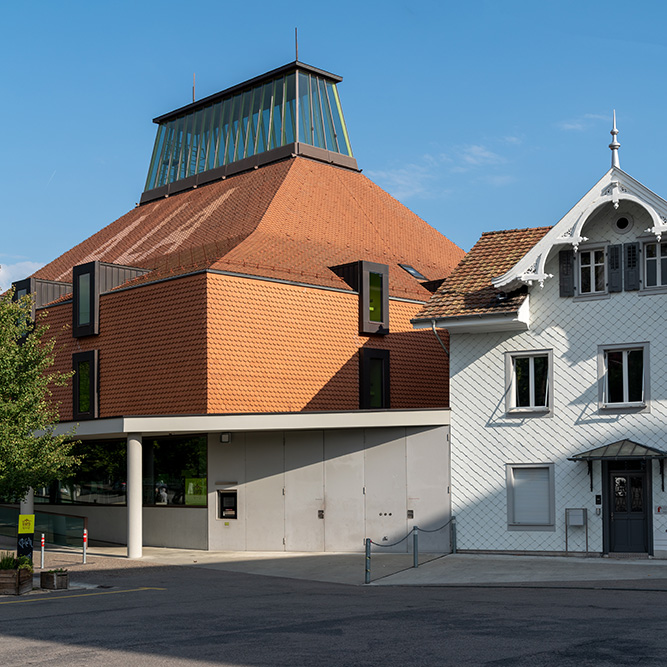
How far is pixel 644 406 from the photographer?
80.6 ft

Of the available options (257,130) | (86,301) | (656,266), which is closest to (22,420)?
(86,301)

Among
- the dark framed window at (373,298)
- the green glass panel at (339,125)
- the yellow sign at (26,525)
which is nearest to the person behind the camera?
the yellow sign at (26,525)

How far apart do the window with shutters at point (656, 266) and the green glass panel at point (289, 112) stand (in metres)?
27.0

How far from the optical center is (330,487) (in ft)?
93.3

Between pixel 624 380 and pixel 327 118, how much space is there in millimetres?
30531

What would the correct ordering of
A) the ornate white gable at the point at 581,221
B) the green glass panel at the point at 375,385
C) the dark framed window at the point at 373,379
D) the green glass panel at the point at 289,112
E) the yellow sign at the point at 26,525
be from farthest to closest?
the green glass panel at the point at 289,112 < the green glass panel at the point at 375,385 < the dark framed window at the point at 373,379 < the ornate white gable at the point at 581,221 < the yellow sign at the point at 26,525

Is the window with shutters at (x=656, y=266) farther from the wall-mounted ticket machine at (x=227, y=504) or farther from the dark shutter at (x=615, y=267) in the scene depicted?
the wall-mounted ticket machine at (x=227, y=504)

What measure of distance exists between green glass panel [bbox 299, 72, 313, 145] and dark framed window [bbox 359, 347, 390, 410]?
1799 cm

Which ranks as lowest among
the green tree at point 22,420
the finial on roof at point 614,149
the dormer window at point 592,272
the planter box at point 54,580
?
the planter box at point 54,580

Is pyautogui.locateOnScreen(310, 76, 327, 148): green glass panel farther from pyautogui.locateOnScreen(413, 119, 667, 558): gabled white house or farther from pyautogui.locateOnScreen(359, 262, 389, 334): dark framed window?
pyautogui.locateOnScreen(413, 119, 667, 558): gabled white house

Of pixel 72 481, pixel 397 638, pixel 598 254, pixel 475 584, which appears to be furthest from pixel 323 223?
pixel 397 638

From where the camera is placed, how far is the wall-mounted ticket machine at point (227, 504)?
30.0 metres

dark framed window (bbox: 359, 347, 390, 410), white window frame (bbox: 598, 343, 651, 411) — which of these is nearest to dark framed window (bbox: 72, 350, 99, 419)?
dark framed window (bbox: 359, 347, 390, 410)

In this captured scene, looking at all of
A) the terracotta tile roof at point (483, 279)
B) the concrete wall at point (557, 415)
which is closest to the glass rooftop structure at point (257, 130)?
the terracotta tile roof at point (483, 279)
